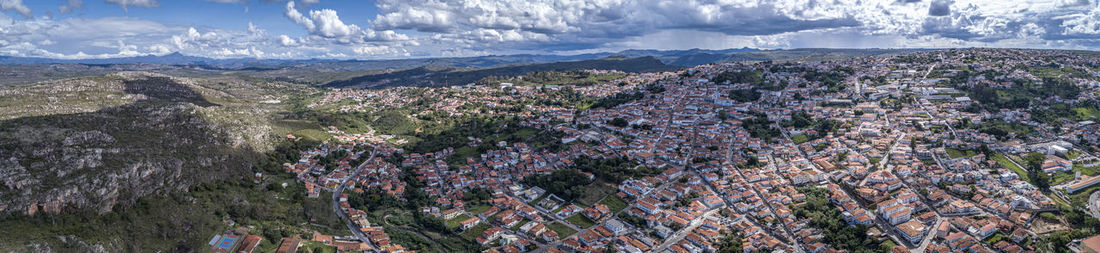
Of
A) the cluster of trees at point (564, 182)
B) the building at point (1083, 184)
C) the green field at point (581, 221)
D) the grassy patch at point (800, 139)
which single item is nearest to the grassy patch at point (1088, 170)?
the building at point (1083, 184)

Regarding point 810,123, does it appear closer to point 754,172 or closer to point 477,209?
point 754,172

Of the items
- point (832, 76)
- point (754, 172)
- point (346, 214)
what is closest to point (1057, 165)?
point (754, 172)

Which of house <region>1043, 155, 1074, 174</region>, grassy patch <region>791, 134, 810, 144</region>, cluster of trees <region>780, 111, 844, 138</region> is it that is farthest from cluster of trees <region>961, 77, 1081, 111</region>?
grassy patch <region>791, 134, 810, 144</region>

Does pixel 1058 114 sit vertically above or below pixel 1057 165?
above

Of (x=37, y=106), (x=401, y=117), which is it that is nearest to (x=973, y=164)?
(x=401, y=117)

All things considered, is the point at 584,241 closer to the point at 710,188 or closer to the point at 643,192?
the point at 643,192

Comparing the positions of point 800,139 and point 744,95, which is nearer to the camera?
point 800,139
